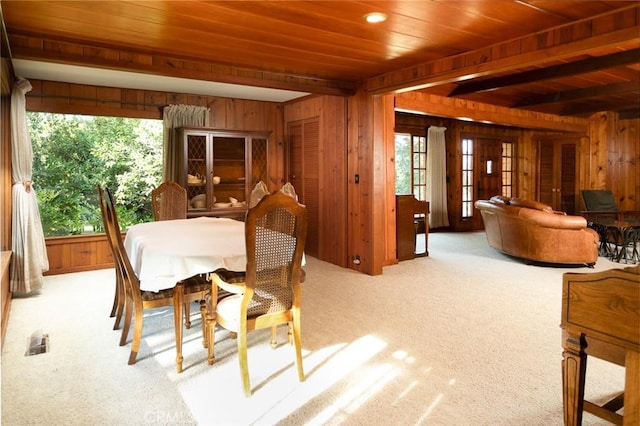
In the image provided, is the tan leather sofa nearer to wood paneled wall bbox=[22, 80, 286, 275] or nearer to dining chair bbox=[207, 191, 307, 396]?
wood paneled wall bbox=[22, 80, 286, 275]

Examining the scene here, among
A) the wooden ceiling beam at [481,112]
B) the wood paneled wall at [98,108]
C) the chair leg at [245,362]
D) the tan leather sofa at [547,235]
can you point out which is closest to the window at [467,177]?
the wooden ceiling beam at [481,112]

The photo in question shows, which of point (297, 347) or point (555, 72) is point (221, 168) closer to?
point (297, 347)

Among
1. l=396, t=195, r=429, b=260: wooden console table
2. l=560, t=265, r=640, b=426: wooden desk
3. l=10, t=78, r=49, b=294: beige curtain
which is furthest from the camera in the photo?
l=396, t=195, r=429, b=260: wooden console table

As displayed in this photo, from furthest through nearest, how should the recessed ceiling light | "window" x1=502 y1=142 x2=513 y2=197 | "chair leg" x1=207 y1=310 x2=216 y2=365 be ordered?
"window" x1=502 y1=142 x2=513 y2=197, the recessed ceiling light, "chair leg" x1=207 y1=310 x2=216 y2=365

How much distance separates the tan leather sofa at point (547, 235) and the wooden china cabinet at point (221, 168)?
360 cm

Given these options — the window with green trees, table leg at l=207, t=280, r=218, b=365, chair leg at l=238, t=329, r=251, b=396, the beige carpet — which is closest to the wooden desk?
the beige carpet

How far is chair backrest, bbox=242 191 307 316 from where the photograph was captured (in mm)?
2207

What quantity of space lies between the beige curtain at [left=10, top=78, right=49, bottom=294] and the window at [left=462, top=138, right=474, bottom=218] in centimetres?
777

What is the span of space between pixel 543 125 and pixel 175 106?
6.74 m

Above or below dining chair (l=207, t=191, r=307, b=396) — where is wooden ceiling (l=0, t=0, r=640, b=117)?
above

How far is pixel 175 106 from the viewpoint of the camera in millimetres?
5711

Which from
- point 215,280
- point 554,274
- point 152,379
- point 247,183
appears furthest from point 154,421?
point 554,274

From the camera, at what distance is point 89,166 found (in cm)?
550

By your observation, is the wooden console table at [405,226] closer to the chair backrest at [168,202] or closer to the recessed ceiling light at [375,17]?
the chair backrest at [168,202]
